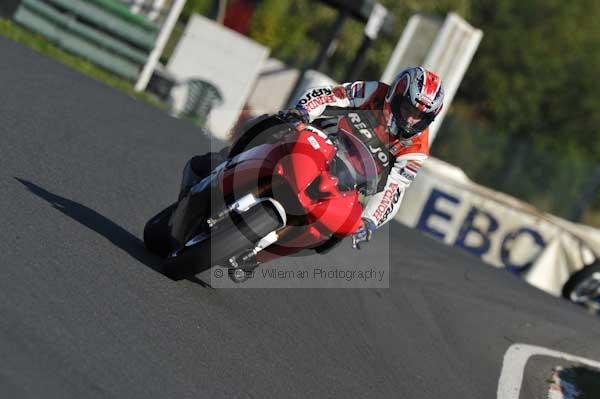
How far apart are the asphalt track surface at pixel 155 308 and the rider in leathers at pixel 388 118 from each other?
0.93 metres

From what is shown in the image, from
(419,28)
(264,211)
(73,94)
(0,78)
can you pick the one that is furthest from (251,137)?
(419,28)

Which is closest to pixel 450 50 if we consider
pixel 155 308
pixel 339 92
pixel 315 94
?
pixel 339 92

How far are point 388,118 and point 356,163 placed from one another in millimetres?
445

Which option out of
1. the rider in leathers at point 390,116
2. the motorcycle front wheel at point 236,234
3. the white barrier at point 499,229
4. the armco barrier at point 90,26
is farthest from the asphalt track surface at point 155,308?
the armco barrier at point 90,26

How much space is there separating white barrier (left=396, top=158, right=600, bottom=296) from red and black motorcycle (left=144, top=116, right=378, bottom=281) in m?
9.03

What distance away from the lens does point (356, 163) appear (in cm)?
741

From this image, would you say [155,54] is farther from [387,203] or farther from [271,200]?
[271,200]

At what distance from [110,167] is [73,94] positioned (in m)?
2.74

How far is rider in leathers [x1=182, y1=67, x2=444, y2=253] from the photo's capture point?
7570mm

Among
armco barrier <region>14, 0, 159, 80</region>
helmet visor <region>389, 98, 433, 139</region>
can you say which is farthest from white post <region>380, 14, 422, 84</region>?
helmet visor <region>389, 98, 433, 139</region>

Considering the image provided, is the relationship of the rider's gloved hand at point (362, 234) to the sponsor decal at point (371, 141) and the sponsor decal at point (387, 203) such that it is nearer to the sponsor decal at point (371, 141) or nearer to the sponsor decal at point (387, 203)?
the sponsor decal at point (387, 203)

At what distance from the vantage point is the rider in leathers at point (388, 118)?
7570 mm

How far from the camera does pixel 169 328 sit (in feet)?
21.2

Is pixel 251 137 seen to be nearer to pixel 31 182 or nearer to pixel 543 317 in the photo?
pixel 31 182
